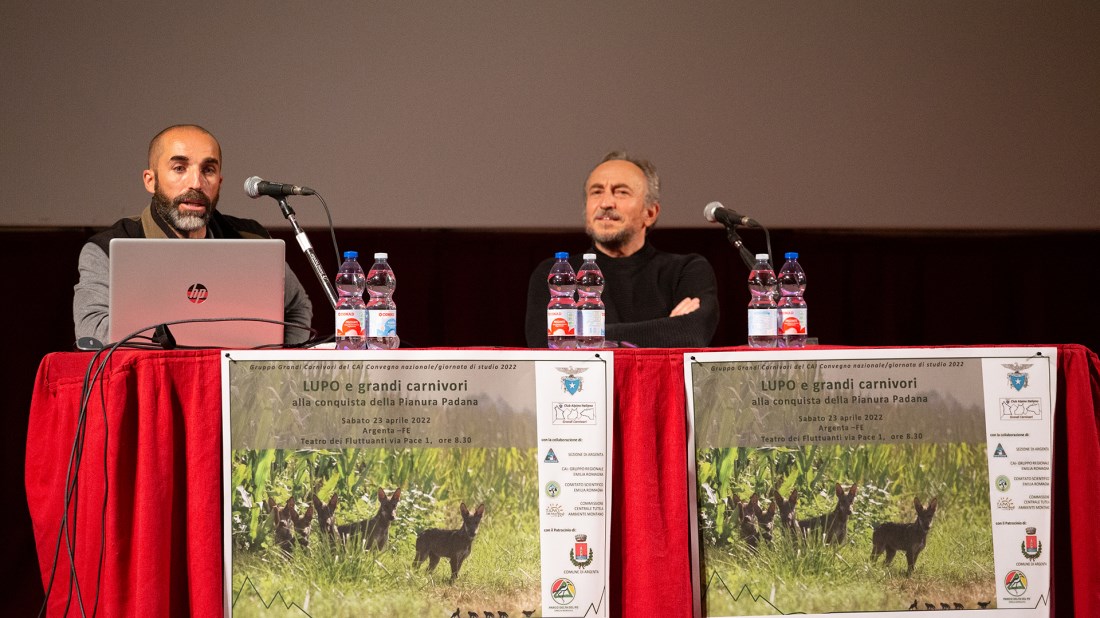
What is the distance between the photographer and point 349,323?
169 cm

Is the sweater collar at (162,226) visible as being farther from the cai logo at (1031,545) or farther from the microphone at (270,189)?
the cai logo at (1031,545)

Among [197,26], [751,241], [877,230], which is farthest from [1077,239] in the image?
[197,26]

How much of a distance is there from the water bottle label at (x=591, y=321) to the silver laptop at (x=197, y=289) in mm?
561

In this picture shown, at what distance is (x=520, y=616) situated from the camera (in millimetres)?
1514

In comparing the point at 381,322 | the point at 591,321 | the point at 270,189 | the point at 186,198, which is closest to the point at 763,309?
the point at 591,321

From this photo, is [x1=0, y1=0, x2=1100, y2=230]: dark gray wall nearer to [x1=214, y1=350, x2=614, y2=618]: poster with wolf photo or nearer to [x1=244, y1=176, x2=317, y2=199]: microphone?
[x1=244, y1=176, x2=317, y2=199]: microphone

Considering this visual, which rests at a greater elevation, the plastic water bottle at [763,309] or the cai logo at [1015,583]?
the plastic water bottle at [763,309]

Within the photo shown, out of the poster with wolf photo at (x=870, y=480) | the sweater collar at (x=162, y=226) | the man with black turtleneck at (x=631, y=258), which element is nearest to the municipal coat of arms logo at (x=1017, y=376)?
the poster with wolf photo at (x=870, y=480)

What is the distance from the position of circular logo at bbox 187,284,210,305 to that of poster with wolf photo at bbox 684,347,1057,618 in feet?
2.84

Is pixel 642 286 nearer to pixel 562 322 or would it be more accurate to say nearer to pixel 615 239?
pixel 615 239

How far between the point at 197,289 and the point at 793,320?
118 centimetres

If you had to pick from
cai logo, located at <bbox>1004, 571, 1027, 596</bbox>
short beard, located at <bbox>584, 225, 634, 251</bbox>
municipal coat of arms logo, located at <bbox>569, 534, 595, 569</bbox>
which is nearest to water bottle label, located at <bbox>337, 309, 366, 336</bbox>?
municipal coat of arms logo, located at <bbox>569, 534, 595, 569</bbox>

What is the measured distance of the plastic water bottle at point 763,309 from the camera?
1873 millimetres

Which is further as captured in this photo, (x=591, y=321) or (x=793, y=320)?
(x=793, y=320)
